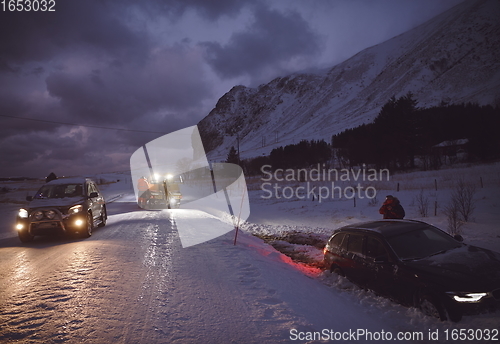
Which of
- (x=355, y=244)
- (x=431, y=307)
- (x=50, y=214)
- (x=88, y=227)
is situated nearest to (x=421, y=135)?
(x=355, y=244)

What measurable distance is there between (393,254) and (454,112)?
62.0 metres

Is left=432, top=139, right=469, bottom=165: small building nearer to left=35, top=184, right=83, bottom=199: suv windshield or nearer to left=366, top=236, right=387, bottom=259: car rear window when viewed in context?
left=366, top=236, right=387, bottom=259: car rear window

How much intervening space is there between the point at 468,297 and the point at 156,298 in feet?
15.3

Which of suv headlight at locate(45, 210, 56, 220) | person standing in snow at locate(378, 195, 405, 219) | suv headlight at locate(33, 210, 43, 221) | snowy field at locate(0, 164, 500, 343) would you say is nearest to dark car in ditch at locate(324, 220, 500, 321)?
snowy field at locate(0, 164, 500, 343)

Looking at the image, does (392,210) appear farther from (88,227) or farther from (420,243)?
(88,227)

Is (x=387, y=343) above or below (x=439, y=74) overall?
below

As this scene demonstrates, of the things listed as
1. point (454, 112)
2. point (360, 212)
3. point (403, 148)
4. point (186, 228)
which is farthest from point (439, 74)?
point (186, 228)

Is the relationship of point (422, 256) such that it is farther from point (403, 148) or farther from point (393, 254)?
point (403, 148)

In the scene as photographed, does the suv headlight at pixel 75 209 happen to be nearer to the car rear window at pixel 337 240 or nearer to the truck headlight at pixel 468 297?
the car rear window at pixel 337 240

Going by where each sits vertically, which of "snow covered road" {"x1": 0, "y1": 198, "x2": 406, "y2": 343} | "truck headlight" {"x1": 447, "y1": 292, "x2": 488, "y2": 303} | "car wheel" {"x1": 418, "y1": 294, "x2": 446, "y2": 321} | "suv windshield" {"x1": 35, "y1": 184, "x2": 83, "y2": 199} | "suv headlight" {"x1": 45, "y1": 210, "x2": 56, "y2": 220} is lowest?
"car wheel" {"x1": 418, "y1": 294, "x2": 446, "y2": 321}

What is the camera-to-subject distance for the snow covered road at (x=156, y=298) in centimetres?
356

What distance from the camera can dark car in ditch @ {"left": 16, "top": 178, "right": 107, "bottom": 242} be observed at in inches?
330

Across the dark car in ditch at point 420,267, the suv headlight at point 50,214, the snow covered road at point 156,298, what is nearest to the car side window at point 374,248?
the dark car in ditch at point 420,267

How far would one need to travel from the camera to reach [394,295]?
15.9ft
